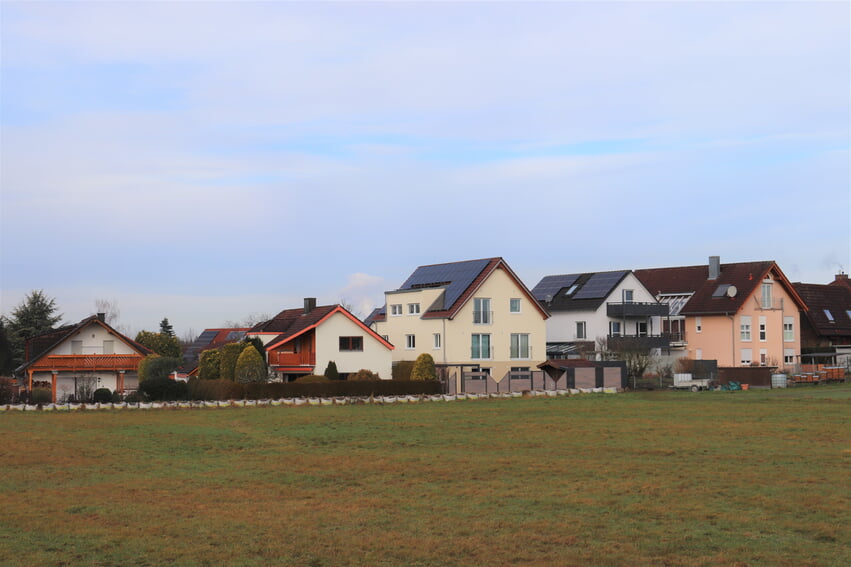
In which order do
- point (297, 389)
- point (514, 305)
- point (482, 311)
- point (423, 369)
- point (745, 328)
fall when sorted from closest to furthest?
point (297, 389) < point (423, 369) < point (482, 311) < point (514, 305) < point (745, 328)

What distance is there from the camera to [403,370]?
63.3 m

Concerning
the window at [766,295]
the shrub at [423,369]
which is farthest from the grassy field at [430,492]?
the window at [766,295]

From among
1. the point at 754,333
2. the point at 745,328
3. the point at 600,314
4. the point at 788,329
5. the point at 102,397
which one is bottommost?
the point at 102,397

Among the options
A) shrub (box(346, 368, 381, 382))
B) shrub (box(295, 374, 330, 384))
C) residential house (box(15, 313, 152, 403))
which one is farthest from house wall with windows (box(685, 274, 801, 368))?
residential house (box(15, 313, 152, 403))

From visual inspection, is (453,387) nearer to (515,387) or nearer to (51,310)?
(515,387)

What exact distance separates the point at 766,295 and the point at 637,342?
15.9 metres

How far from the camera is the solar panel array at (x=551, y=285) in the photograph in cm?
8050

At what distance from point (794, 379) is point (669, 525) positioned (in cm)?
5094

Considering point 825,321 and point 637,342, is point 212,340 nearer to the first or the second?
point 637,342

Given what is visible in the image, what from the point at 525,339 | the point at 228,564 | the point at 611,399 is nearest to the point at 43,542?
the point at 228,564

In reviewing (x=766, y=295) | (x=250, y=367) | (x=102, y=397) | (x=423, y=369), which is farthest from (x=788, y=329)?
(x=102, y=397)

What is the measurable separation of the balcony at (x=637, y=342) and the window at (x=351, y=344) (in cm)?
1898

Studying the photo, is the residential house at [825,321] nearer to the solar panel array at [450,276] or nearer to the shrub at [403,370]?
the solar panel array at [450,276]

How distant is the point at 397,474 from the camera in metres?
21.1
